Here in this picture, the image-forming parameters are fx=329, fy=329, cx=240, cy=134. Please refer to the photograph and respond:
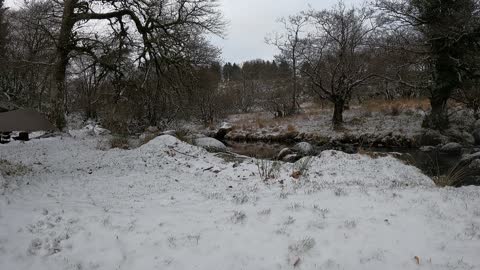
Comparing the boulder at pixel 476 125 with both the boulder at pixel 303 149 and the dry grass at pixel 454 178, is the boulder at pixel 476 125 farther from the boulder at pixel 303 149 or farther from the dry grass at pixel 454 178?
the dry grass at pixel 454 178

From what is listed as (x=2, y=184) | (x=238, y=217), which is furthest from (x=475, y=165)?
(x=2, y=184)

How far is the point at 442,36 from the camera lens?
1410cm

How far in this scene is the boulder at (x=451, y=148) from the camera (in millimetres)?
12961

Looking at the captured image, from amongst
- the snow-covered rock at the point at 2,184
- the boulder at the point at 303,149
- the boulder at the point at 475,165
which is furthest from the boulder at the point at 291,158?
the snow-covered rock at the point at 2,184

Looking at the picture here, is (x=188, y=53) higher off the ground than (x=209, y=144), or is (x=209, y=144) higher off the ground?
(x=188, y=53)

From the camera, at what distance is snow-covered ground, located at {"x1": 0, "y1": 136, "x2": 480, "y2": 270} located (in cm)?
325

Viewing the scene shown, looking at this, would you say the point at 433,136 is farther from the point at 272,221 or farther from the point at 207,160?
the point at 272,221

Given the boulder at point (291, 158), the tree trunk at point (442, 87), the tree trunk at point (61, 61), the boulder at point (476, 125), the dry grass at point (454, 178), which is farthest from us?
the boulder at point (476, 125)

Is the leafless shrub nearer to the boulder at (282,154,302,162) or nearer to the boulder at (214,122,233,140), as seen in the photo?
the boulder at (282,154,302,162)

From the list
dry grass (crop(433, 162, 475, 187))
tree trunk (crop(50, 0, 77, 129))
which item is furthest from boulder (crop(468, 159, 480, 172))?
tree trunk (crop(50, 0, 77, 129))

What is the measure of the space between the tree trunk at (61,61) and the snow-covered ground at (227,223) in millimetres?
7169

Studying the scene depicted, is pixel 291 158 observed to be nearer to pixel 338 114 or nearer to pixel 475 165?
pixel 475 165

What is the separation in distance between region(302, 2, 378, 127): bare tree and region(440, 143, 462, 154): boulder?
19.9ft

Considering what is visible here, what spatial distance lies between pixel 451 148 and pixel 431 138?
1935 mm
